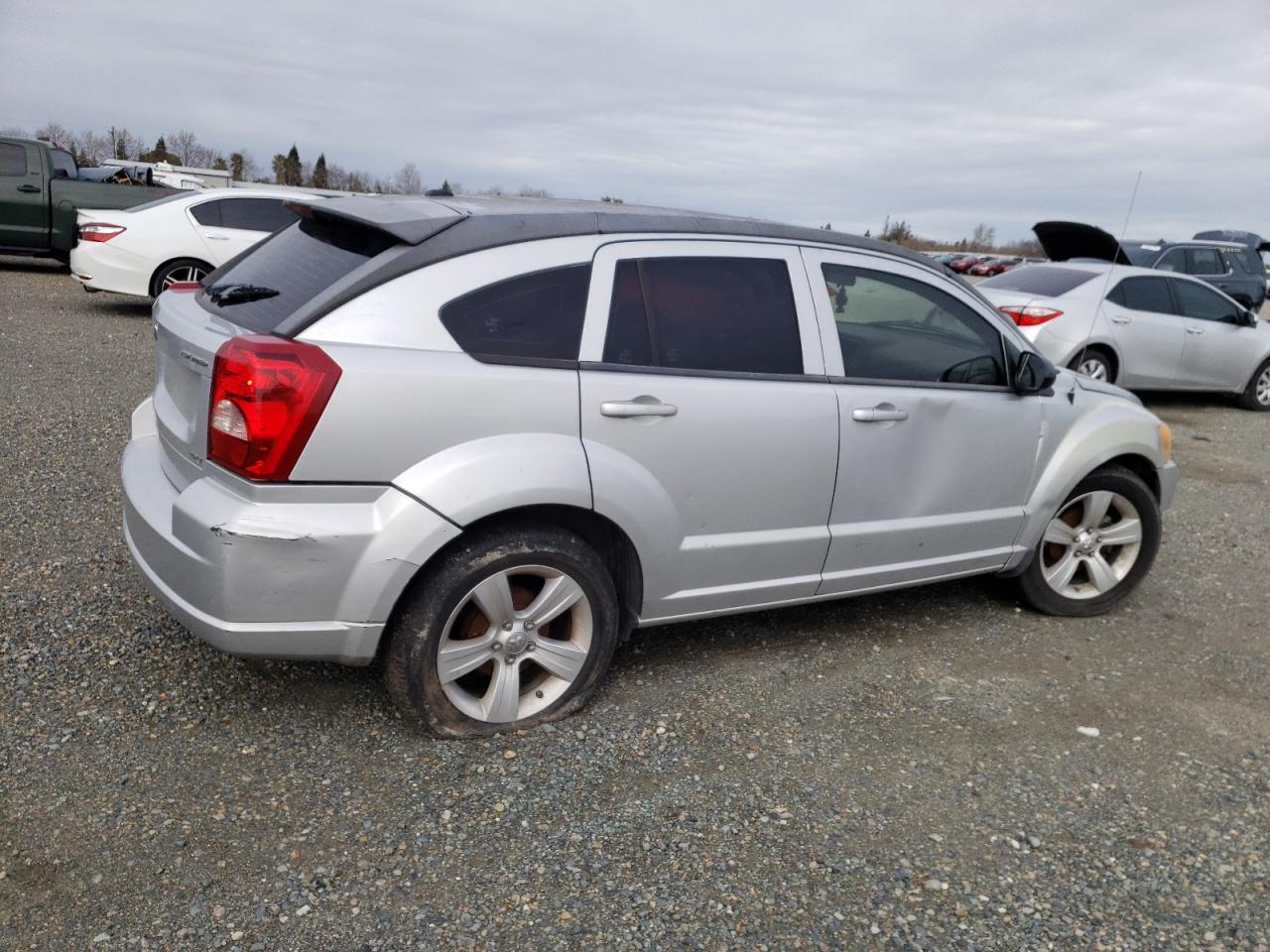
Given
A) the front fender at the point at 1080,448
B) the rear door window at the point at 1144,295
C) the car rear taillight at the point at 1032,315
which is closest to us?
the front fender at the point at 1080,448

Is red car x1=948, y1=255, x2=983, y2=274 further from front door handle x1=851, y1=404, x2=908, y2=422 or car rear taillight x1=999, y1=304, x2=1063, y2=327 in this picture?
front door handle x1=851, y1=404, x2=908, y2=422

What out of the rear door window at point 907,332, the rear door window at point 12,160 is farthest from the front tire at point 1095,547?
the rear door window at point 12,160

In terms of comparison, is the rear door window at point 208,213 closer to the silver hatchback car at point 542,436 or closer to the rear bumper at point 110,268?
the rear bumper at point 110,268

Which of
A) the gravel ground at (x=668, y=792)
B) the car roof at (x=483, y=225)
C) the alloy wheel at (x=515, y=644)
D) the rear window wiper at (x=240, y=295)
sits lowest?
the gravel ground at (x=668, y=792)

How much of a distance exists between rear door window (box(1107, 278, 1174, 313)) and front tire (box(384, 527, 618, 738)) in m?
8.72

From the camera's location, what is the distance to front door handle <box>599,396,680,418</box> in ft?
10.8

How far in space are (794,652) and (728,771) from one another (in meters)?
1.02

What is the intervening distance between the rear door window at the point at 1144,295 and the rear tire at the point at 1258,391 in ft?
5.91

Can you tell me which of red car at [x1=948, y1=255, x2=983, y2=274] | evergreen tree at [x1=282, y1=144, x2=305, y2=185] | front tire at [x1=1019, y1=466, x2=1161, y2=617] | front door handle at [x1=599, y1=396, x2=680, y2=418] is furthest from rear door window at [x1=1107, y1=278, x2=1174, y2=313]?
evergreen tree at [x1=282, y1=144, x2=305, y2=185]

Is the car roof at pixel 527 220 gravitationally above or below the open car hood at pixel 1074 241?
below

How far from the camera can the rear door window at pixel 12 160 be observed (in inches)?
538

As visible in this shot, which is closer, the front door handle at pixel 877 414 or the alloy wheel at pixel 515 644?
the alloy wheel at pixel 515 644

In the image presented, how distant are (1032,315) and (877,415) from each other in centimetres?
675

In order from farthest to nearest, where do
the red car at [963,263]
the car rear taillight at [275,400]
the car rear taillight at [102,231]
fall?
1. the red car at [963,263]
2. the car rear taillight at [102,231]
3. the car rear taillight at [275,400]
